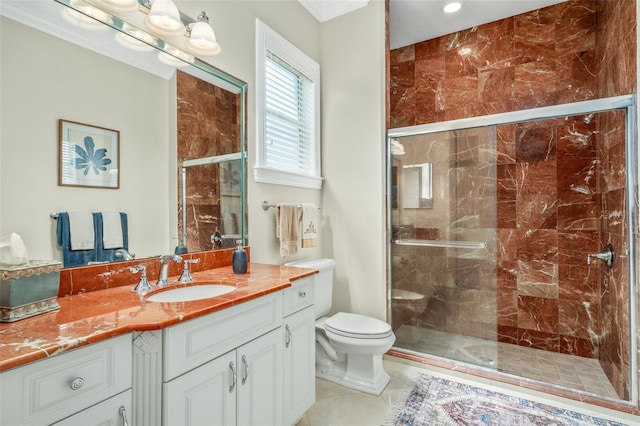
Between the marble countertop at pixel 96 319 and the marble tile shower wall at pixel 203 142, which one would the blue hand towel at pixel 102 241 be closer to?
the marble countertop at pixel 96 319

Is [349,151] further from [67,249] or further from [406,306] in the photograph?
[67,249]

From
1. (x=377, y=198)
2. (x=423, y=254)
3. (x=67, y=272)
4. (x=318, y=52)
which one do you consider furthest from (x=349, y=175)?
(x=67, y=272)

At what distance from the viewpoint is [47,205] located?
3.78ft

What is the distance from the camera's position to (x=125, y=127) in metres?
1.39

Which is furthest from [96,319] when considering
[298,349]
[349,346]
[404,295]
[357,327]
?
[404,295]

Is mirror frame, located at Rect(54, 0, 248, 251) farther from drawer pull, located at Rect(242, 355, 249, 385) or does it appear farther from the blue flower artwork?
drawer pull, located at Rect(242, 355, 249, 385)

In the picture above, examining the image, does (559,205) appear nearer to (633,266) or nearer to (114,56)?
(633,266)

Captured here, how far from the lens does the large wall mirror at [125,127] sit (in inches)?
43.2

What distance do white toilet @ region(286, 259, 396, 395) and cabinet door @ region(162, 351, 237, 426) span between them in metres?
0.95

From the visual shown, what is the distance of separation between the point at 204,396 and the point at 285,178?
4.98 feet

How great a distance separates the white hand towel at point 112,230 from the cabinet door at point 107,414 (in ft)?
2.26

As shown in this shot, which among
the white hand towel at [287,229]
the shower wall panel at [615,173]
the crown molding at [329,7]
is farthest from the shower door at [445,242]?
the crown molding at [329,7]

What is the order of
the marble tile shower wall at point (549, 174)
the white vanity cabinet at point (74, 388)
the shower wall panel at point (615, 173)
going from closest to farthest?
the white vanity cabinet at point (74, 388) < the shower wall panel at point (615, 173) < the marble tile shower wall at point (549, 174)

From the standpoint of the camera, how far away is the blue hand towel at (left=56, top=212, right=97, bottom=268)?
1.19 m
